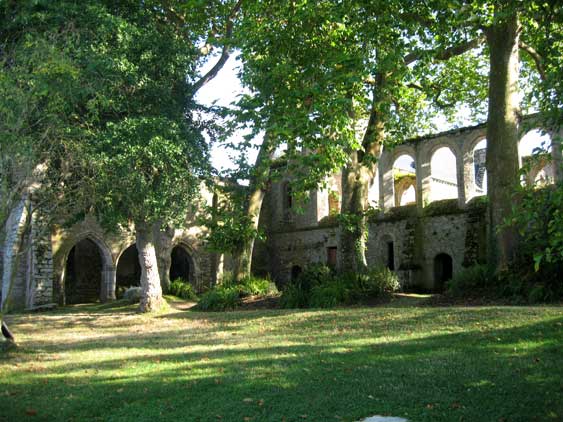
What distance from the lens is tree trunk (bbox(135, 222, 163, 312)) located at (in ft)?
50.0

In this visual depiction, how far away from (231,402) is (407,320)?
5.39 metres

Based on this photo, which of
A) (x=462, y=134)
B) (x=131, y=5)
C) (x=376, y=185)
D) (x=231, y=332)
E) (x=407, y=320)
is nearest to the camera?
(x=407, y=320)

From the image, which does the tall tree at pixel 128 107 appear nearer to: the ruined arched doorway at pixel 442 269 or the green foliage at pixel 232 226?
the green foliage at pixel 232 226

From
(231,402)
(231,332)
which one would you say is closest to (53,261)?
(231,332)

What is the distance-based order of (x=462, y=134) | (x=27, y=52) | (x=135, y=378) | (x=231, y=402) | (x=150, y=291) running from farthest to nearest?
(x=462, y=134), (x=150, y=291), (x=27, y=52), (x=135, y=378), (x=231, y=402)

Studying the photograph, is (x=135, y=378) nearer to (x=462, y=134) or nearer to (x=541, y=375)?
(x=541, y=375)

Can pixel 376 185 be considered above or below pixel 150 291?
above

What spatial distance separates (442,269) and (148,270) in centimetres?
1087

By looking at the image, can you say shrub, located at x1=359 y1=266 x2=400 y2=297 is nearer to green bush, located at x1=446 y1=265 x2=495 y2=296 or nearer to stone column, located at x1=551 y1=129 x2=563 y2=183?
green bush, located at x1=446 y1=265 x2=495 y2=296

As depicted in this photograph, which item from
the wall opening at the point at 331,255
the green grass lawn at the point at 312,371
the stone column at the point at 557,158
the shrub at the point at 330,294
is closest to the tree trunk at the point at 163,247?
the wall opening at the point at 331,255

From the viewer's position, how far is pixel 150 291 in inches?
608

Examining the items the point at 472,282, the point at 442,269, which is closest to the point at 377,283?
the point at 472,282

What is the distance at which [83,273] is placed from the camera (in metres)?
24.3

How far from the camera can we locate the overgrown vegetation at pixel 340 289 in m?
13.8
